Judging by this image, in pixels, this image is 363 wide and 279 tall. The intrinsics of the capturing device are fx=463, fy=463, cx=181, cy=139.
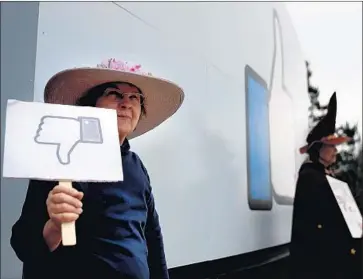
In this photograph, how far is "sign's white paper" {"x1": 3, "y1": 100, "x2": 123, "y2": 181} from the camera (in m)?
0.87

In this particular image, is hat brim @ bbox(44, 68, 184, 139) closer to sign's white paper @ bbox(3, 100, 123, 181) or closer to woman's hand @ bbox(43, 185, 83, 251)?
sign's white paper @ bbox(3, 100, 123, 181)

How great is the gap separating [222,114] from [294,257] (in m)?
0.82

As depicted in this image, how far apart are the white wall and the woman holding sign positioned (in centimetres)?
20

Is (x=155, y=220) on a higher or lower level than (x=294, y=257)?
higher

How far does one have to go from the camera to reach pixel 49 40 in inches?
49.8

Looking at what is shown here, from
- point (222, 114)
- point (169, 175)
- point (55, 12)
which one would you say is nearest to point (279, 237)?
point (222, 114)

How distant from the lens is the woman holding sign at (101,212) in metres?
0.95

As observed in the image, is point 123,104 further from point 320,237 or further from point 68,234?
point 320,237

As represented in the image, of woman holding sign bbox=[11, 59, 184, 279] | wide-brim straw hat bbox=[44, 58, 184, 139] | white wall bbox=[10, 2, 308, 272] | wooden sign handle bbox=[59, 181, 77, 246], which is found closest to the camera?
wooden sign handle bbox=[59, 181, 77, 246]

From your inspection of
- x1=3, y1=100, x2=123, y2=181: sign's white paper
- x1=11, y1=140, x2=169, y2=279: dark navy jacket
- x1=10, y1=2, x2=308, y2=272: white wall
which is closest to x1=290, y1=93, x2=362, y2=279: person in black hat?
x1=10, y1=2, x2=308, y2=272: white wall

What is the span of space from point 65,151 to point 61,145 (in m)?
0.02

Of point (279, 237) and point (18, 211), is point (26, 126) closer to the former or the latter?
point (18, 211)

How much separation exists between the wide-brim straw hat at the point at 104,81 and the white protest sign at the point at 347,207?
1.34 m

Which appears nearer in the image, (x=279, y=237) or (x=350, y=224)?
(x=350, y=224)
